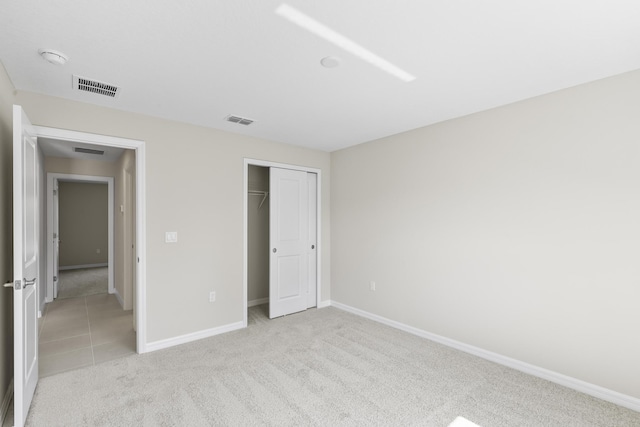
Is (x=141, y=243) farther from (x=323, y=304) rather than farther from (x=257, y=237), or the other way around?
(x=323, y=304)

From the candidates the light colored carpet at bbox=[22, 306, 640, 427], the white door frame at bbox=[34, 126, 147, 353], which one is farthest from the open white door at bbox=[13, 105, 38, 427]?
the white door frame at bbox=[34, 126, 147, 353]

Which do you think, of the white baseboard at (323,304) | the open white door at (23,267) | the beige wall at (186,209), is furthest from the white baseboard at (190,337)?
the white baseboard at (323,304)

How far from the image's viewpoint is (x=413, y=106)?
9.89ft

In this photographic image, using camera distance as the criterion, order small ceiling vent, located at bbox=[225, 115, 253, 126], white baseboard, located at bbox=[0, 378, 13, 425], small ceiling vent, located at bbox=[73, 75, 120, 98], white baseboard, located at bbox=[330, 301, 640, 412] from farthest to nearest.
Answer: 1. small ceiling vent, located at bbox=[225, 115, 253, 126]
2. small ceiling vent, located at bbox=[73, 75, 120, 98]
3. white baseboard, located at bbox=[330, 301, 640, 412]
4. white baseboard, located at bbox=[0, 378, 13, 425]

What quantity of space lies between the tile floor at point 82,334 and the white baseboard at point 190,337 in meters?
0.23

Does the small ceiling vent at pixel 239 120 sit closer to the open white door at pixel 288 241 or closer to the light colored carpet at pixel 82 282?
the open white door at pixel 288 241

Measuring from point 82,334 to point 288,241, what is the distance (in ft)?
9.15

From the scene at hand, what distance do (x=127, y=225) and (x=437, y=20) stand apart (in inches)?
187

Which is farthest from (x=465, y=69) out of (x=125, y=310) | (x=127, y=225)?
(x=125, y=310)

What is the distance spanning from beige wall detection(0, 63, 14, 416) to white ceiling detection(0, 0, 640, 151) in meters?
0.26

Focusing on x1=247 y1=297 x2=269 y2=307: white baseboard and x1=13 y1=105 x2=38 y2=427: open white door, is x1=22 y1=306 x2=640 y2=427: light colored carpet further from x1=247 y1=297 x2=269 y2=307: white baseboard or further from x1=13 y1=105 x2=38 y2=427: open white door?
x1=247 y1=297 x2=269 y2=307: white baseboard

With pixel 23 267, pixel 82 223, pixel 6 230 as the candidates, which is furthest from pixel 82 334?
pixel 82 223

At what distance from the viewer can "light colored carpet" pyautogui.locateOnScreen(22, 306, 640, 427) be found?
84.7 inches

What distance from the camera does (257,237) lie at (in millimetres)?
5051
